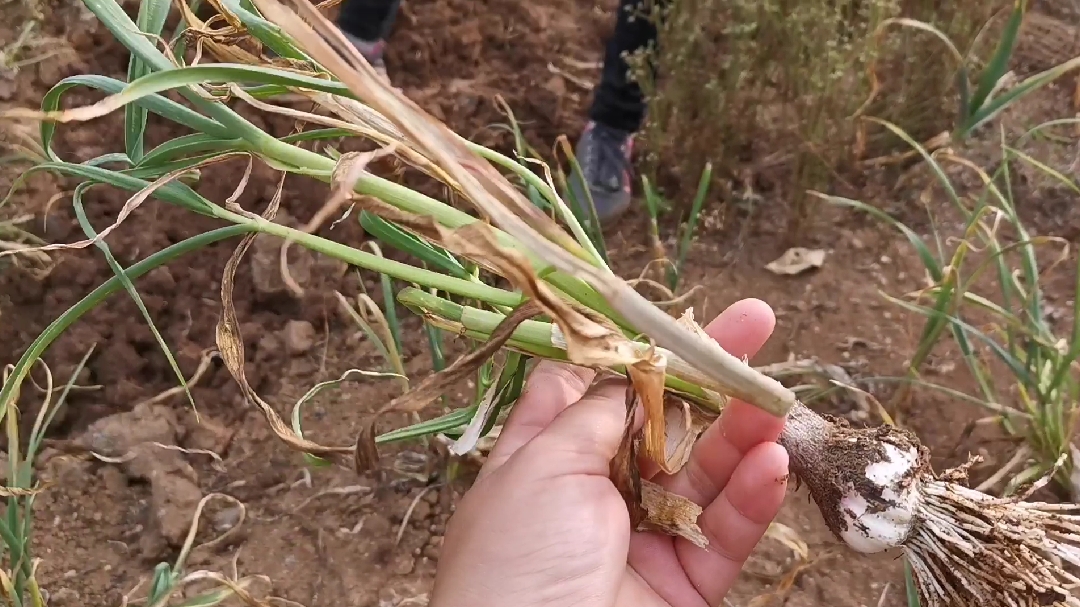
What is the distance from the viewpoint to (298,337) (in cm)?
144

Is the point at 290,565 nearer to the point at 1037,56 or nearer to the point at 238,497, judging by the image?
the point at 238,497

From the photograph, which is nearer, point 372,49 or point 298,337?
point 298,337

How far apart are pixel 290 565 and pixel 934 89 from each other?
1.49m

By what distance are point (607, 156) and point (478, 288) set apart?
0.97 metres

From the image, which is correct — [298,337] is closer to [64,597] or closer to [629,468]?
[64,597]

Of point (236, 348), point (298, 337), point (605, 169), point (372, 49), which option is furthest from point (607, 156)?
point (236, 348)

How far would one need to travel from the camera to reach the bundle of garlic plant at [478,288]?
540 mm

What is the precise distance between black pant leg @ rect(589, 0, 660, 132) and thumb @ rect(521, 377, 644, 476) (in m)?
0.99

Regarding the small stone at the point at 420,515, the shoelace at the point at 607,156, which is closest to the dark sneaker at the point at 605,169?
the shoelace at the point at 607,156

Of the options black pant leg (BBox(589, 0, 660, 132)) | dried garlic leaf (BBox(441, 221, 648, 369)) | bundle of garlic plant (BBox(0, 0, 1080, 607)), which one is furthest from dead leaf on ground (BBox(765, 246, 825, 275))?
dried garlic leaf (BBox(441, 221, 648, 369))

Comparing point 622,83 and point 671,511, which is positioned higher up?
point 622,83

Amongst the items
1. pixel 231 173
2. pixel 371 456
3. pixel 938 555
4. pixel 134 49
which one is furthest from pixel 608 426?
pixel 231 173

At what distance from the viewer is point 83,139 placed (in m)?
1.58

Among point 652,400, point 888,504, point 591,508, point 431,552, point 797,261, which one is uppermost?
point 652,400
